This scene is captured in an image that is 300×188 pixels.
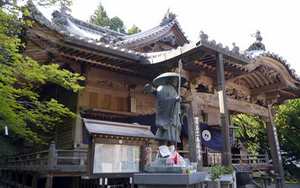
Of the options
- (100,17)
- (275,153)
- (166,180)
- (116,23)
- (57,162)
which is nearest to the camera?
(166,180)

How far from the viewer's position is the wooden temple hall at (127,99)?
923 cm

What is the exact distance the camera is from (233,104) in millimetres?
12820

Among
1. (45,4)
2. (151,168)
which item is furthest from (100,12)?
(151,168)

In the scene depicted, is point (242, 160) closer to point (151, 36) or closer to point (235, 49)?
point (235, 49)

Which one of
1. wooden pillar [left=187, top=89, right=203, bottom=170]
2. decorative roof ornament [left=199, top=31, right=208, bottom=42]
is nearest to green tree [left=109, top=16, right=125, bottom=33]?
wooden pillar [left=187, top=89, right=203, bottom=170]

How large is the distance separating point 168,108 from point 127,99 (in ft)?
20.0

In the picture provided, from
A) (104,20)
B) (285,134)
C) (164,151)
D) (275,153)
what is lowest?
(164,151)

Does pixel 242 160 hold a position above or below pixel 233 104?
below

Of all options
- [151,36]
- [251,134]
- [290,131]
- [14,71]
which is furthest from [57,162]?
[251,134]

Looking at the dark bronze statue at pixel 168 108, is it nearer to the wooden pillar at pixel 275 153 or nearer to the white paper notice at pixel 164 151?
the white paper notice at pixel 164 151

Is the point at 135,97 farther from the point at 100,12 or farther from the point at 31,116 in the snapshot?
the point at 100,12

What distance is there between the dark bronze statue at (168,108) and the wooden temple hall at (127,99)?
1994mm

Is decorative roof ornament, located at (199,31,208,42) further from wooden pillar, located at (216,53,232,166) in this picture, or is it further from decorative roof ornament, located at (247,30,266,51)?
decorative roof ornament, located at (247,30,266,51)

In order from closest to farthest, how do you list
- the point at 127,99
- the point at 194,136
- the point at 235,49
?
1. the point at 194,136
2. the point at 235,49
3. the point at 127,99
